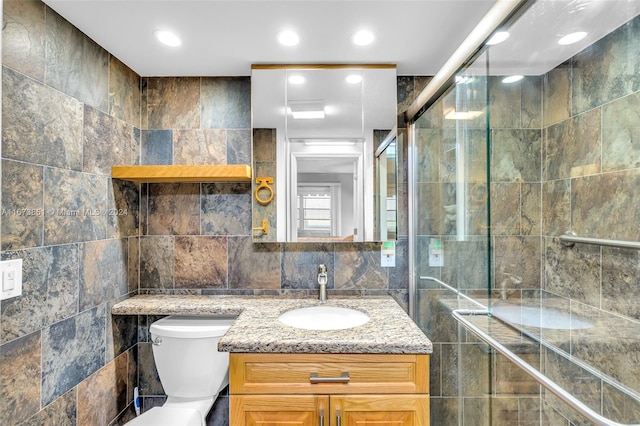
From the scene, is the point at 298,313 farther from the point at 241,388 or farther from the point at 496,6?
the point at 496,6

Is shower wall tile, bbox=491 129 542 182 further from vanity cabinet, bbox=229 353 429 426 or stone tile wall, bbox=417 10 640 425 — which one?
vanity cabinet, bbox=229 353 429 426

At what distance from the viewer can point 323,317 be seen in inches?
67.1

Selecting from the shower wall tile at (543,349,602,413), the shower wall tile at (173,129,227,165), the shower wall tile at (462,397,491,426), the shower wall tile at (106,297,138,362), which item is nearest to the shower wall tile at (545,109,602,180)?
the shower wall tile at (543,349,602,413)

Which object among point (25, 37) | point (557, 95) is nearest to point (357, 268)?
point (557, 95)

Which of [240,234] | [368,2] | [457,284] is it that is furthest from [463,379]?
[368,2]

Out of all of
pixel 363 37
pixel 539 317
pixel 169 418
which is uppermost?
pixel 363 37

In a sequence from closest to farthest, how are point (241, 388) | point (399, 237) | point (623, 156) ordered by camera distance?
point (623, 156) < point (241, 388) < point (399, 237)

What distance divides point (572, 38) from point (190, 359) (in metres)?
2.01

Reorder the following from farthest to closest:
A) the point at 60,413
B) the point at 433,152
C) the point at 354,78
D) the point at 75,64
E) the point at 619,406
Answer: the point at 354,78, the point at 433,152, the point at 75,64, the point at 60,413, the point at 619,406

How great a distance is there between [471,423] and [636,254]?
90cm

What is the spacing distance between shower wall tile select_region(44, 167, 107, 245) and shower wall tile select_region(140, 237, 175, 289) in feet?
1.05

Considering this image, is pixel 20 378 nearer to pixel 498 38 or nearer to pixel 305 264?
pixel 305 264

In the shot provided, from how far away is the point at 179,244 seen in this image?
1896 millimetres

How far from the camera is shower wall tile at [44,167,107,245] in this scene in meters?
1.28
